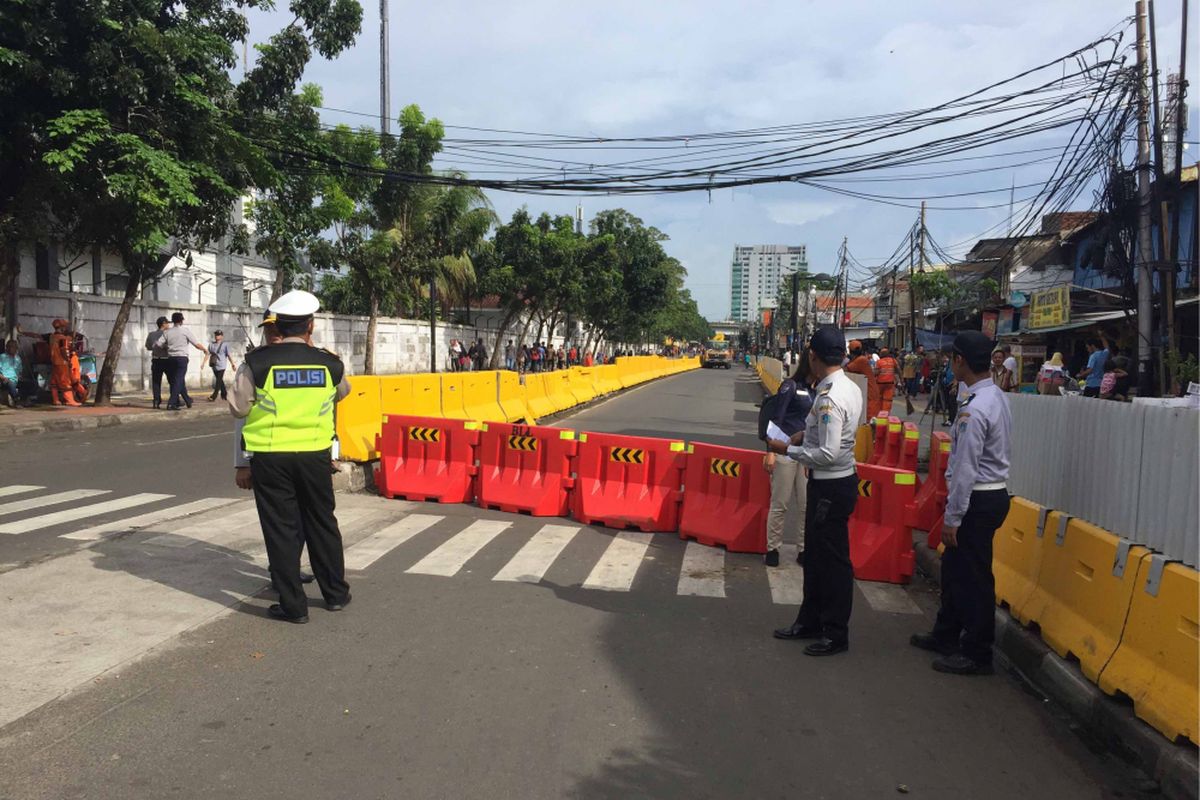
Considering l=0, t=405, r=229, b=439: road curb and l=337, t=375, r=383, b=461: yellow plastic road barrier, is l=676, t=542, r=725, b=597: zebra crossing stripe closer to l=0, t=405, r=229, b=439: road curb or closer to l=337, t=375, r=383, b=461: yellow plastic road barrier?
l=337, t=375, r=383, b=461: yellow plastic road barrier

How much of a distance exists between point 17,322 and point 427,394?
1136cm

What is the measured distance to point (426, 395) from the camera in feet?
38.9

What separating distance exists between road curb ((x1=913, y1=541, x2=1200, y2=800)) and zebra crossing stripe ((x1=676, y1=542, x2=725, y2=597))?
1.89 meters

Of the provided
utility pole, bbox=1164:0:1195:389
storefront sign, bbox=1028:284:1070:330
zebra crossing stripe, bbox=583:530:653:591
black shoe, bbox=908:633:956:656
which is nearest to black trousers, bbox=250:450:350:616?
zebra crossing stripe, bbox=583:530:653:591

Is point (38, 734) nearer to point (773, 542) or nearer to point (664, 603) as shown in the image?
point (664, 603)

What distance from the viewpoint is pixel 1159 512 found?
13.5 ft

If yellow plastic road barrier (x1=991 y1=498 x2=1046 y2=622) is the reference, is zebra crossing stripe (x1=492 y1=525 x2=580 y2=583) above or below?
below

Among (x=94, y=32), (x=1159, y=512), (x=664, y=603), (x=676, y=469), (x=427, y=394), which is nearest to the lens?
(x=1159, y=512)

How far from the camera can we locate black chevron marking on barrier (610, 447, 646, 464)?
26.6 ft

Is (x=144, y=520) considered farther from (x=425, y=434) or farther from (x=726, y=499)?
(x=726, y=499)

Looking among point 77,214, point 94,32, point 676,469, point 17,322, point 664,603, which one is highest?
point 94,32

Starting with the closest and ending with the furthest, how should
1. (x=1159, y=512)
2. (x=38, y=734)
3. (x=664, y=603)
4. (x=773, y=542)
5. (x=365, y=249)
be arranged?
1. (x=38, y=734)
2. (x=1159, y=512)
3. (x=664, y=603)
4. (x=773, y=542)
5. (x=365, y=249)

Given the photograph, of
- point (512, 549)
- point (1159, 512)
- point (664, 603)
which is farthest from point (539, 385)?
point (1159, 512)

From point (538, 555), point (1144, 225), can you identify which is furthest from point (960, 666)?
point (1144, 225)
